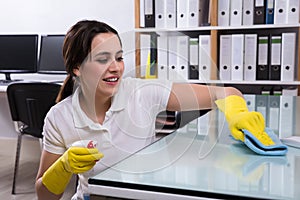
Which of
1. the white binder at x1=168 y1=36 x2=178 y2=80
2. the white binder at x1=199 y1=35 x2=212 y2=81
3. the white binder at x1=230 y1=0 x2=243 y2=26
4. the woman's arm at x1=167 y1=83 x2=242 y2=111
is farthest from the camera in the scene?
the white binder at x1=230 y1=0 x2=243 y2=26

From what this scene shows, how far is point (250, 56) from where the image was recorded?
2.48 metres

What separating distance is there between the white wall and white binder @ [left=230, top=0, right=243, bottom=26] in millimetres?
831

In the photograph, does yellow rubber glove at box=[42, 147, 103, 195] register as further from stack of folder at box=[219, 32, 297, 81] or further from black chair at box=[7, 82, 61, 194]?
stack of folder at box=[219, 32, 297, 81]

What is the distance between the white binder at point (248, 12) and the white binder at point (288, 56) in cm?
23

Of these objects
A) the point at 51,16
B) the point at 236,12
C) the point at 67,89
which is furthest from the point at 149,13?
the point at 67,89

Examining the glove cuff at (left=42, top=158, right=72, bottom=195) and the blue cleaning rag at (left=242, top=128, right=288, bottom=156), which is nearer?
the blue cleaning rag at (left=242, top=128, right=288, bottom=156)

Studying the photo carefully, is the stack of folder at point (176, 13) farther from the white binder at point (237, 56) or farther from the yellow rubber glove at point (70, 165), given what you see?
the yellow rubber glove at point (70, 165)

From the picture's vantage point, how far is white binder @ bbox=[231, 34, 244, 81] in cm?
248

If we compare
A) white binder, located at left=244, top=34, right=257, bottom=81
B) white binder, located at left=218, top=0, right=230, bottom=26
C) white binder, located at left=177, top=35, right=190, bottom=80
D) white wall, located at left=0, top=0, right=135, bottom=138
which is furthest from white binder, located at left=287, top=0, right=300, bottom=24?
white wall, located at left=0, top=0, right=135, bottom=138

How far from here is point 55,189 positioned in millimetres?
1079

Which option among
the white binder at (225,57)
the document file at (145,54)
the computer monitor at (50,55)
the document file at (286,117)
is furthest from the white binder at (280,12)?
the computer monitor at (50,55)

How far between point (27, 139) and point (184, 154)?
2.83 metres

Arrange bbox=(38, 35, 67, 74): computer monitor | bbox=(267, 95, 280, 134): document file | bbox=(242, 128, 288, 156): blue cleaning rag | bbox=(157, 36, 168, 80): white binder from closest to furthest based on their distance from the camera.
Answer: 1. bbox=(242, 128, 288, 156): blue cleaning rag
2. bbox=(267, 95, 280, 134): document file
3. bbox=(157, 36, 168, 80): white binder
4. bbox=(38, 35, 67, 74): computer monitor

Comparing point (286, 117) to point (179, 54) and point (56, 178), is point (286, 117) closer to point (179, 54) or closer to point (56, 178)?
point (56, 178)
